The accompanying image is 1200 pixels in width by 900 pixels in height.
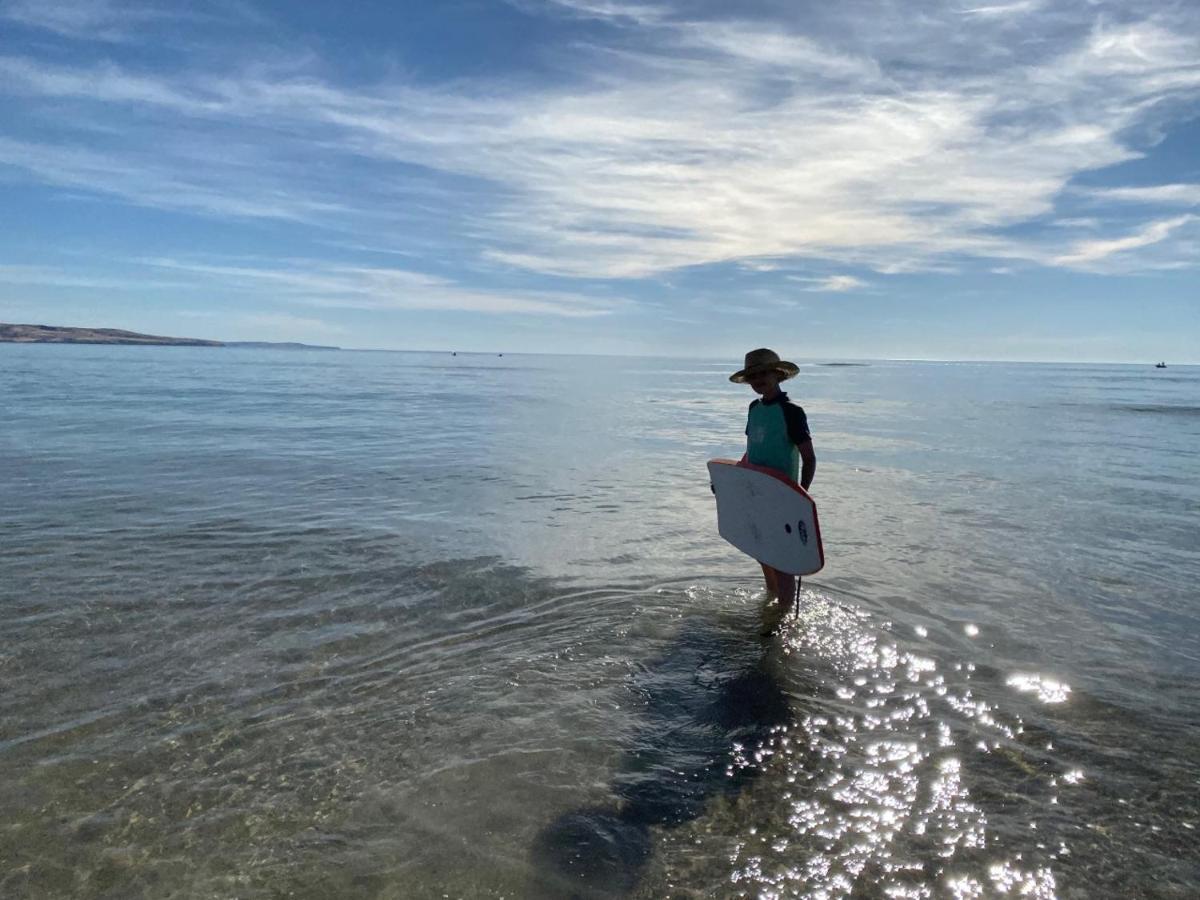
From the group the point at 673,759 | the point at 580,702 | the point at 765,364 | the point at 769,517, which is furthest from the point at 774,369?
the point at 673,759

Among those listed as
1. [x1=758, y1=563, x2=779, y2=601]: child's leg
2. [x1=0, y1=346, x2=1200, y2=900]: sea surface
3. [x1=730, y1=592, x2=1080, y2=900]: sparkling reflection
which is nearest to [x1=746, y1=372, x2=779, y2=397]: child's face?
[x1=758, y1=563, x2=779, y2=601]: child's leg

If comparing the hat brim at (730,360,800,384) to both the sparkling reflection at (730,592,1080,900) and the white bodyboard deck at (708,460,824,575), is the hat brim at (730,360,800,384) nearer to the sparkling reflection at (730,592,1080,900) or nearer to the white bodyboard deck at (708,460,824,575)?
the white bodyboard deck at (708,460,824,575)

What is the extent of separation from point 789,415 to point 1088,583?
5165 mm

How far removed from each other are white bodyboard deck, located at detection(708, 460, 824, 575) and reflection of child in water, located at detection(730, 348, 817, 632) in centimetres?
19

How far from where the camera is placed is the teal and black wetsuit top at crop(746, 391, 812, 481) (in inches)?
287

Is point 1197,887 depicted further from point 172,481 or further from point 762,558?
point 172,481

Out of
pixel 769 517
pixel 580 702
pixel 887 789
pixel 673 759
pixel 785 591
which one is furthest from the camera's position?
pixel 785 591

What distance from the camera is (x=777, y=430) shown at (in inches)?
292

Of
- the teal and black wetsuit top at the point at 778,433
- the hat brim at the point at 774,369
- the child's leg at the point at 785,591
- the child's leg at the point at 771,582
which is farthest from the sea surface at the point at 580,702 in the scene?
the hat brim at the point at 774,369

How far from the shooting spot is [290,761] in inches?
195

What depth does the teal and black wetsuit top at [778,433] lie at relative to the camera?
7.29 m

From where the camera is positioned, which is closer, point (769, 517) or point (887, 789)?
point (887, 789)

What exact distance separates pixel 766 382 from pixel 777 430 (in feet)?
1.73

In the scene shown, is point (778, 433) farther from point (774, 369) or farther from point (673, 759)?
point (673, 759)
